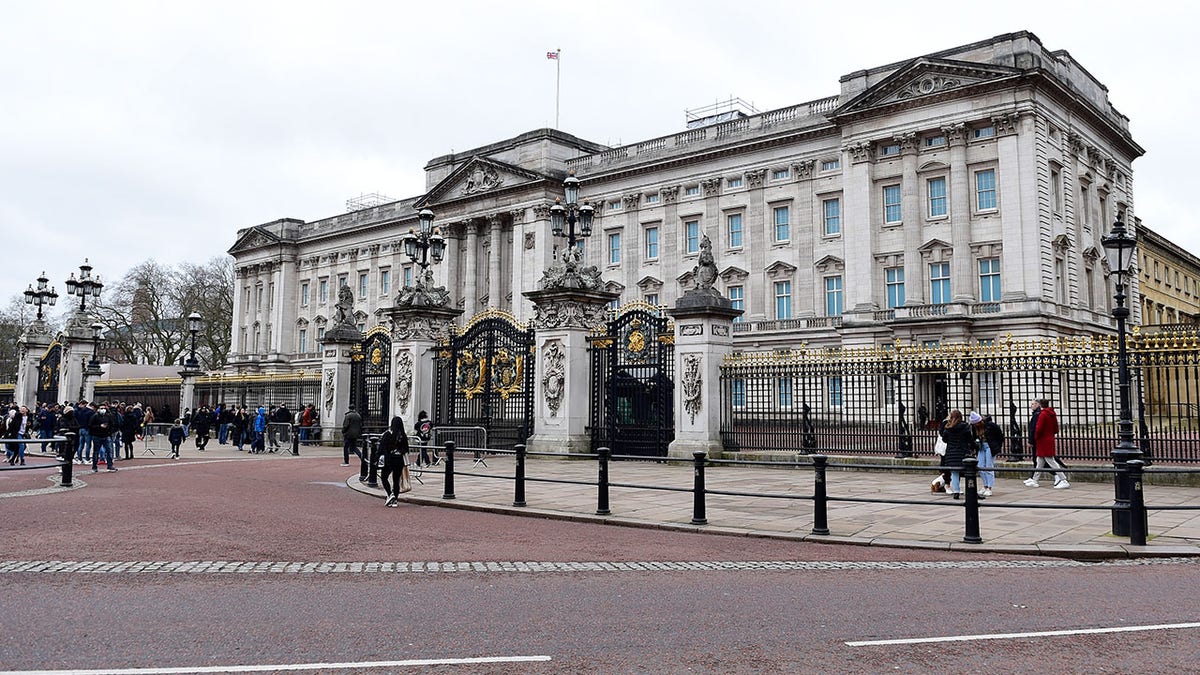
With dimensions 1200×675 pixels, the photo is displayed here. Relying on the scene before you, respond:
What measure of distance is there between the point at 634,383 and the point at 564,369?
1.72 metres

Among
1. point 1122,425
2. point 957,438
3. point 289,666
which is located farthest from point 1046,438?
point 289,666

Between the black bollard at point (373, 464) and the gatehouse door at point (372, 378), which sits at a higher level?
the gatehouse door at point (372, 378)

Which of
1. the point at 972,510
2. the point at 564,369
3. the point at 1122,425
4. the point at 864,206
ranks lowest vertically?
the point at 972,510

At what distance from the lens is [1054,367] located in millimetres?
16375

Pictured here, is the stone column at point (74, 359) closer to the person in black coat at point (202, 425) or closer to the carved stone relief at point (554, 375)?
the person in black coat at point (202, 425)

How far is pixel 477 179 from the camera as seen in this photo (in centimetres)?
6744

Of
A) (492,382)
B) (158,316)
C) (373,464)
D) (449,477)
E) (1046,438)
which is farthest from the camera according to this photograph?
(158,316)

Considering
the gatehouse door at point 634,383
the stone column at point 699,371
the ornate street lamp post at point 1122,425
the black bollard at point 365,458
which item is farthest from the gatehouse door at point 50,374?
the ornate street lamp post at point 1122,425

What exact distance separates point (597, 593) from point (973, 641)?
9.43 feet

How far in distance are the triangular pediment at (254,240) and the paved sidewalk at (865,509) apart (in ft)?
235

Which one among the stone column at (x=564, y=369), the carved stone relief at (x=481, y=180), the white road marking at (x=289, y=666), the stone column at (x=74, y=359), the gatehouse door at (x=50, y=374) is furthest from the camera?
the carved stone relief at (x=481, y=180)

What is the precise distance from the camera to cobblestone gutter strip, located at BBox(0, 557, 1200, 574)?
817cm

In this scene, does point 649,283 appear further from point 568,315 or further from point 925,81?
point 568,315

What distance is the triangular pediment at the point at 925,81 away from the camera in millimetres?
43969
